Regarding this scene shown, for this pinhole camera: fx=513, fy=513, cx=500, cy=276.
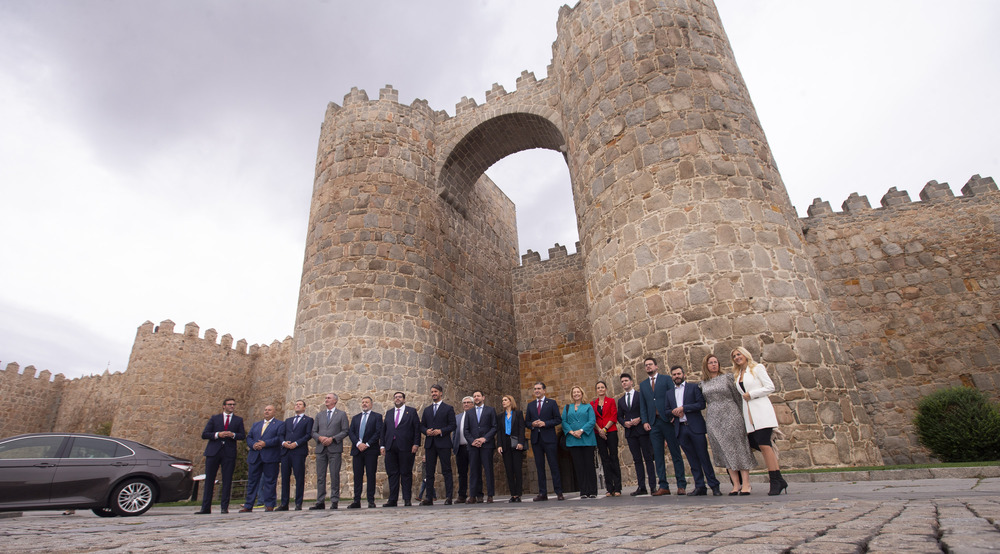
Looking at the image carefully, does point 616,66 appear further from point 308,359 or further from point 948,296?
point 948,296

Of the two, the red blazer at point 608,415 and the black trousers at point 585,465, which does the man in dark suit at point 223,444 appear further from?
the red blazer at point 608,415

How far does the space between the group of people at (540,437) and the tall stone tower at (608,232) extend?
1.24 meters

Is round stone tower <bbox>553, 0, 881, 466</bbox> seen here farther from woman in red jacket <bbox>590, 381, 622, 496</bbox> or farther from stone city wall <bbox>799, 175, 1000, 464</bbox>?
stone city wall <bbox>799, 175, 1000, 464</bbox>

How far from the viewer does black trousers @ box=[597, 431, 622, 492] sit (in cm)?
667

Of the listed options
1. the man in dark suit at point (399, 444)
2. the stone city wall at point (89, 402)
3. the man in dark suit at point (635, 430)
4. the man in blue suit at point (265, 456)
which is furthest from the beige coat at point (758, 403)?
the stone city wall at point (89, 402)

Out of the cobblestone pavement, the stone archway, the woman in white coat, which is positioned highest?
the stone archway

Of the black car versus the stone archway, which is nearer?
the black car

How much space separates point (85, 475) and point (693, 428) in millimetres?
7636

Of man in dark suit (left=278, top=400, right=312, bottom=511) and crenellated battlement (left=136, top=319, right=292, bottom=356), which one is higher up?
crenellated battlement (left=136, top=319, right=292, bottom=356)

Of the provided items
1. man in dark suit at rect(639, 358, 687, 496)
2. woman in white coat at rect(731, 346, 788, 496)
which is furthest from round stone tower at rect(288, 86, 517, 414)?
woman in white coat at rect(731, 346, 788, 496)

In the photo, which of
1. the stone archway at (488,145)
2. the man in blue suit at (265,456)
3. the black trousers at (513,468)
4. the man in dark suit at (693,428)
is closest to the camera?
the man in dark suit at (693,428)

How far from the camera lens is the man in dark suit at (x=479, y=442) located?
7.23 m

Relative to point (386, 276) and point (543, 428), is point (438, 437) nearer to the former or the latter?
point (543, 428)

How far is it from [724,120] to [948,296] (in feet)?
27.2
